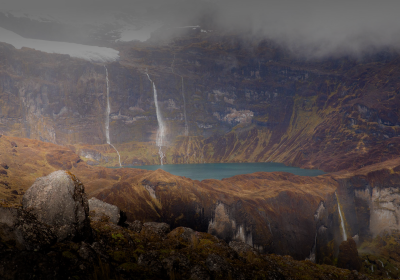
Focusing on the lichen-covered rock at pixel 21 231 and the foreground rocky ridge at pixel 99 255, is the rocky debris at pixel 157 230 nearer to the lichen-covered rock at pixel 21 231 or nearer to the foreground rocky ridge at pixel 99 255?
the foreground rocky ridge at pixel 99 255

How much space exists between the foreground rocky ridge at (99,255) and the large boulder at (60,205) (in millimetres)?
49

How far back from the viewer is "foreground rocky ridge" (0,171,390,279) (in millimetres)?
9820

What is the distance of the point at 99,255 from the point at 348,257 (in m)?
74.8

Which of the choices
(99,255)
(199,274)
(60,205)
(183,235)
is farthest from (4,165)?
(199,274)

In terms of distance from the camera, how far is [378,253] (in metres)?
78.3

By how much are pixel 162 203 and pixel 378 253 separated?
229ft

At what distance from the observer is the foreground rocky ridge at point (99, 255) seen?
32.2ft

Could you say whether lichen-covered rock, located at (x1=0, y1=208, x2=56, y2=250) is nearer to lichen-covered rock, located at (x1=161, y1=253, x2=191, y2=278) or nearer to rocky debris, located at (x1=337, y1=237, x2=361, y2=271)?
lichen-covered rock, located at (x1=161, y1=253, x2=191, y2=278)

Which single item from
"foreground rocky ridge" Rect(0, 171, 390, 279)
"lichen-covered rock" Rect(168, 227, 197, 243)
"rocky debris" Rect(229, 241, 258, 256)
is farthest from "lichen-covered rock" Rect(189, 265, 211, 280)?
"rocky debris" Rect(229, 241, 258, 256)

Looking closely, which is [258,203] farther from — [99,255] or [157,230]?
[99,255]

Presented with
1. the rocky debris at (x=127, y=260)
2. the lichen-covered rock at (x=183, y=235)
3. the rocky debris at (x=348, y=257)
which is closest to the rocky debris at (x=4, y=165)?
the rocky debris at (x=127, y=260)

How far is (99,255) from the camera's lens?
13281 mm

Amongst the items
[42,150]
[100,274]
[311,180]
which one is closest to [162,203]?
[100,274]

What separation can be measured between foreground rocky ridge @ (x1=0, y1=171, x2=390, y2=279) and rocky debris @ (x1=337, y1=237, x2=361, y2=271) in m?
54.8
